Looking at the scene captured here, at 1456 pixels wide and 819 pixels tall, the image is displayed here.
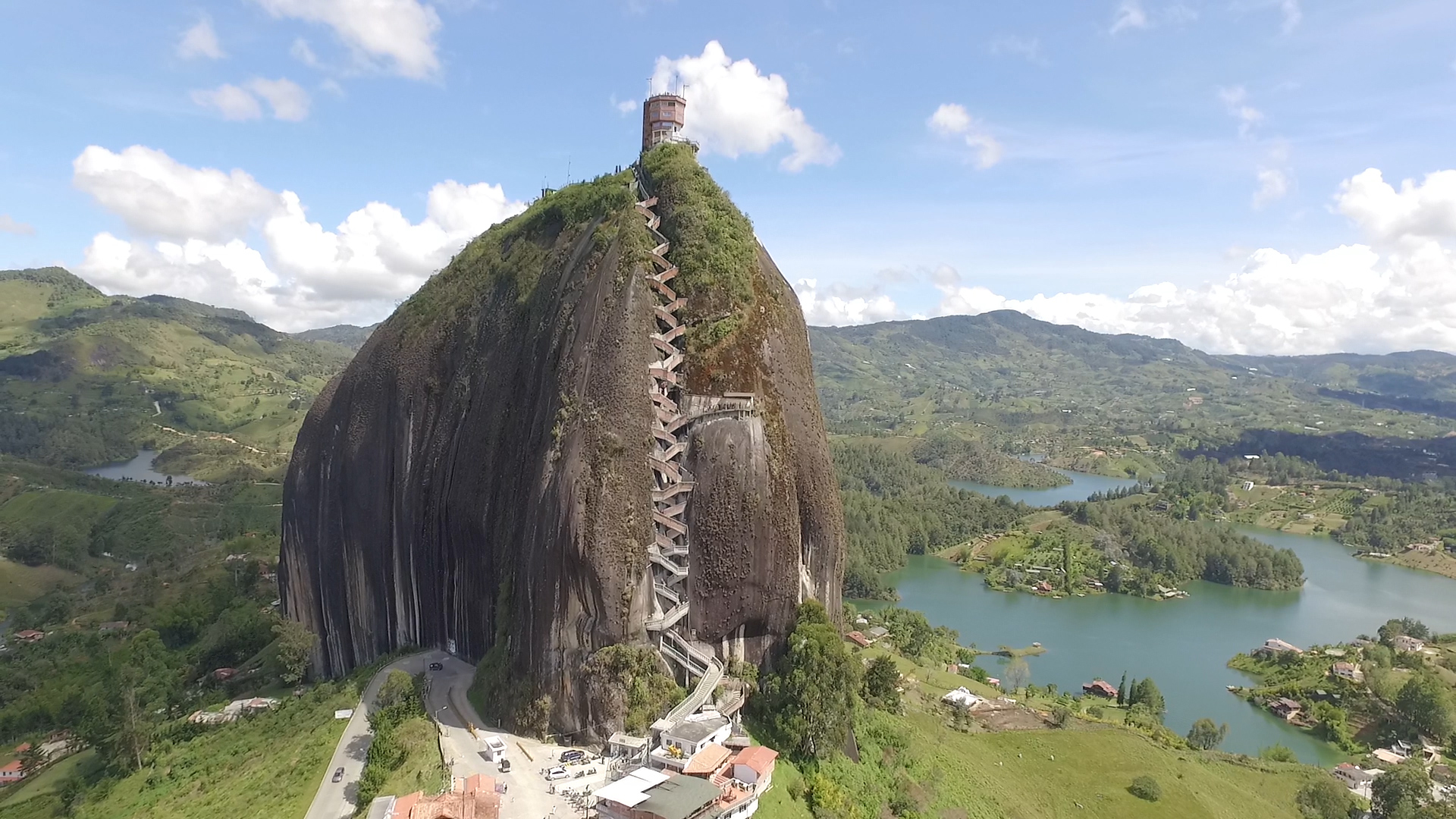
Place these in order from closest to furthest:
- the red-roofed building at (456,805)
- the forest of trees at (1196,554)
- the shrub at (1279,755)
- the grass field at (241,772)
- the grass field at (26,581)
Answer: the red-roofed building at (456,805) < the grass field at (241,772) < the shrub at (1279,755) < the grass field at (26,581) < the forest of trees at (1196,554)

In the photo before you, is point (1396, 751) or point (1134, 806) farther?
point (1396, 751)

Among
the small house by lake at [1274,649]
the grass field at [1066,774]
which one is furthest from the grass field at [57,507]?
the small house by lake at [1274,649]

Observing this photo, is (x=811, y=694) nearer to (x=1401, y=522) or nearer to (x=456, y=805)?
(x=456, y=805)

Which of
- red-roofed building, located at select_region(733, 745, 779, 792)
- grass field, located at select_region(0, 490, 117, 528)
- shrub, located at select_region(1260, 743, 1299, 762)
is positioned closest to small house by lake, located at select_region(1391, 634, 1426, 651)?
shrub, located at select_region(1260, 743, 1299, 762)

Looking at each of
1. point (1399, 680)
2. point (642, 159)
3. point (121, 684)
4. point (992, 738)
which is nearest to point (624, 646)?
point (642, 159)

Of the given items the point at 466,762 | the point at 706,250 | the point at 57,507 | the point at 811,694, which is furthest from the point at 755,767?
the point at 57,507

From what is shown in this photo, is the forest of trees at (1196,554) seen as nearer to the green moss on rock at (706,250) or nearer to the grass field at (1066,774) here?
the grass field at (1066,774)

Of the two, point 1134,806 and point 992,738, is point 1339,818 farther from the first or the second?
point 992,738
